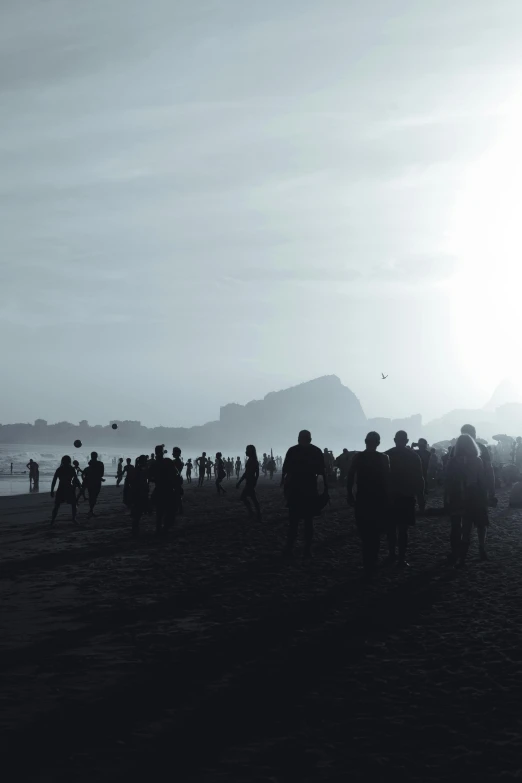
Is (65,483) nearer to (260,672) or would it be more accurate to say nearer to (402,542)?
(402,542)

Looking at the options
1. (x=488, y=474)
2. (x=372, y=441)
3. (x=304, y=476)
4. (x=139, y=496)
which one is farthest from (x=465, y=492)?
(x=139, y=496)

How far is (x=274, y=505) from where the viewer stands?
24.5 meters

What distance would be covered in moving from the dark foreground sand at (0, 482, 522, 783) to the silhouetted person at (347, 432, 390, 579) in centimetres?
44

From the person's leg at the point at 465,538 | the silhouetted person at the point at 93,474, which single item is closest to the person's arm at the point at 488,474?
the person's leg at the point at 465,538

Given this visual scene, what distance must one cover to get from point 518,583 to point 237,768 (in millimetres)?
6506

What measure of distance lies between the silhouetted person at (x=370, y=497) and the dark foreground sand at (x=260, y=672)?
1.46ft

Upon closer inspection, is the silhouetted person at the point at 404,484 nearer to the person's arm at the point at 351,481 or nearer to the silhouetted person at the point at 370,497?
the silhouetted person at the point at 370,497

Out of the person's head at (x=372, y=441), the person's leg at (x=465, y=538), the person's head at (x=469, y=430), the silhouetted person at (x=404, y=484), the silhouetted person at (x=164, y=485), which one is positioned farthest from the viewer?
the silhouetted person at (x=164, y=485)

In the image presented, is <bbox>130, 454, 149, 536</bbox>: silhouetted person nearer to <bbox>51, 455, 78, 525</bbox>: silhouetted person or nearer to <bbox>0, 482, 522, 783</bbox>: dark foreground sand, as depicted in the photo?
<bbox>51, 455, 78, 525</bbox>: silhouetted person

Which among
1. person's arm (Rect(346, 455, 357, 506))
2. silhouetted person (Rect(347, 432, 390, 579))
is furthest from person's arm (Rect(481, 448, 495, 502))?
person's arm (Rect(346, 455, 357, 506))

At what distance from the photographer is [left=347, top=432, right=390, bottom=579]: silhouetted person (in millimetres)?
9695

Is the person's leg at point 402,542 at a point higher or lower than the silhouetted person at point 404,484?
lower

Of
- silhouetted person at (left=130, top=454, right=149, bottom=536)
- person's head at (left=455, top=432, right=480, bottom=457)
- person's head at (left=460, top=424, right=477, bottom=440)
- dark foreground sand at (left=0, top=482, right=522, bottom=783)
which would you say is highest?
person's head at (left=460, top=424, right=477, bottom=440)

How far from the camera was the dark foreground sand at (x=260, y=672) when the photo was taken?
153 inches
